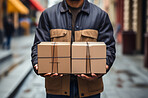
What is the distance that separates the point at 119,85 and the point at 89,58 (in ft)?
14.9

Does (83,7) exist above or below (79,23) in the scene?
above

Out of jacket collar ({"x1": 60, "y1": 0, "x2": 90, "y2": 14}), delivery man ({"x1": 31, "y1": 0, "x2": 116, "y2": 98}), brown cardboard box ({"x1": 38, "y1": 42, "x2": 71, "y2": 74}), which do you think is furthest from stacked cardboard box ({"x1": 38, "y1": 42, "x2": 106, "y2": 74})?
jacket collar ({"x1": 60, "y1": 0, "x2": 90, "y2": 14})

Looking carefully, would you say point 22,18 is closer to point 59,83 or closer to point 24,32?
point 24,32

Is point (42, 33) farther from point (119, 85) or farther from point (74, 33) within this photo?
point (119, 85)

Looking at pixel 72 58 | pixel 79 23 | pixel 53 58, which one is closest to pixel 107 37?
pixel 79 23

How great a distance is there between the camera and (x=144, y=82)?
6773 mm

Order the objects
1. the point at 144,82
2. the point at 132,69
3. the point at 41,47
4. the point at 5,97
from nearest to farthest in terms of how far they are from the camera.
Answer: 1. the point at 41,47
2. the point at 5,97
3. the point at 144,82
4. the point at 132,69

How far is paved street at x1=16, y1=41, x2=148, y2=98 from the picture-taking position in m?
5.57

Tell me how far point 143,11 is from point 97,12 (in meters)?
10.5

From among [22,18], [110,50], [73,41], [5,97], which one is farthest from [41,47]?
[22,18]

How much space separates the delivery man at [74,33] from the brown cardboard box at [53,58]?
0.12 m

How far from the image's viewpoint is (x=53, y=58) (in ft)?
6.98

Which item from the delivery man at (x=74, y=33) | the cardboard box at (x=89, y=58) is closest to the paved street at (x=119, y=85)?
the delivery man at (x=74, y=33)

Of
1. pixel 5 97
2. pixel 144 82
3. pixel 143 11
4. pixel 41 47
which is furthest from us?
pixel 143 11
